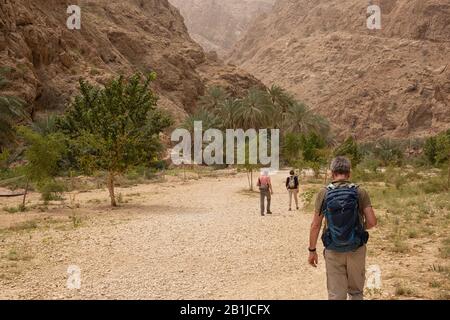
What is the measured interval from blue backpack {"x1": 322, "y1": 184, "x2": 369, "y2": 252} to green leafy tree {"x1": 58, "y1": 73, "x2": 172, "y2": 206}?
1380cm

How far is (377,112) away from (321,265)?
9011 centimetres

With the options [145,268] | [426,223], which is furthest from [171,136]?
[145,268]

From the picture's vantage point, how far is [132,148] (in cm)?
1852

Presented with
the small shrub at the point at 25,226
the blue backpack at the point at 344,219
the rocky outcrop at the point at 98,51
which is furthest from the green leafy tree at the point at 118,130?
the rocky outcrop at the point at 98,51

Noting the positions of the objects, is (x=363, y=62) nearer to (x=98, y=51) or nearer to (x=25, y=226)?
(x=98, y=51)

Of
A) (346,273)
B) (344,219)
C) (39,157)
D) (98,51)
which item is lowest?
(346,273)

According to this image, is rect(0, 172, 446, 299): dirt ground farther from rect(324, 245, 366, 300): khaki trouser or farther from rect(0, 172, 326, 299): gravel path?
rect(324, 245, 366, 300): khaki trouser

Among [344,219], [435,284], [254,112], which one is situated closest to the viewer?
[344,219]

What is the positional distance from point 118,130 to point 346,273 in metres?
14.7

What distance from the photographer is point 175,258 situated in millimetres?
9406

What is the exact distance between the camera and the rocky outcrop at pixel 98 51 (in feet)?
144

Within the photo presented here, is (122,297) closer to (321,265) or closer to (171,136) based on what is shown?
(321,265)

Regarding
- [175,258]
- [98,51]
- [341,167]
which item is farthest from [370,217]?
[98,51]

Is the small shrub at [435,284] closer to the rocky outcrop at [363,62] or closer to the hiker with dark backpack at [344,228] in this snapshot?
the hiker with dark backpack at [344,228]
